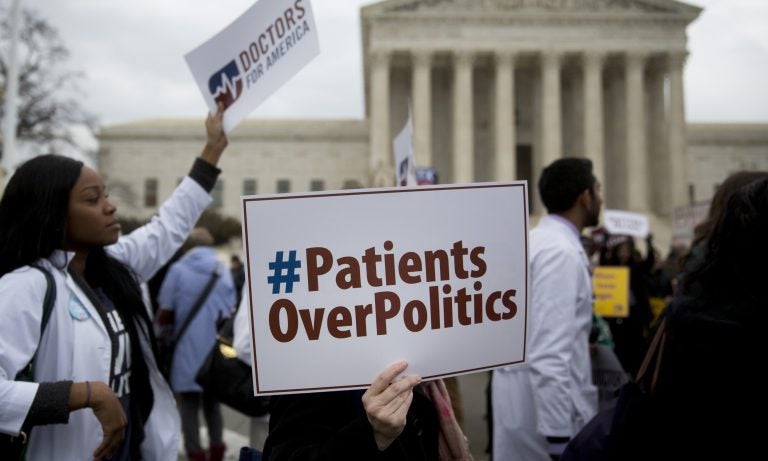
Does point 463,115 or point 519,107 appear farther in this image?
point 519,107

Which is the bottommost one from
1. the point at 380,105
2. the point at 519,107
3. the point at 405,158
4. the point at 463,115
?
the point at 405,158

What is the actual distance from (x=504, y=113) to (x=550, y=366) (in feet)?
120

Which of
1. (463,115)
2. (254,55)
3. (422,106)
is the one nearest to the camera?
(254,55)

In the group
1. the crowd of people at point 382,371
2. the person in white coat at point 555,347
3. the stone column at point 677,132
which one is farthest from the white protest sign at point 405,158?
the stone column at point 677,132

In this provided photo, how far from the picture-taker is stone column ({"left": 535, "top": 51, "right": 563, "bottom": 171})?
125 feet

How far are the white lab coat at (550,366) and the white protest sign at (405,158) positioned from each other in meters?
1.66

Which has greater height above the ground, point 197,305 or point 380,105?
point 380,105

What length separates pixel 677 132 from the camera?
3875 centimetres

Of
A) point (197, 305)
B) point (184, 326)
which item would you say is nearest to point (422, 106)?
point (197, 305)

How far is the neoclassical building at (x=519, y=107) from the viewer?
38.3 metres

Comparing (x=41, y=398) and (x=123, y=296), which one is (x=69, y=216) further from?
(x=41, y=398)

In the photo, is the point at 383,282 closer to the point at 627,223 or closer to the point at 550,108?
the point at 627,223

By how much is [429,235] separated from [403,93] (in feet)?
137

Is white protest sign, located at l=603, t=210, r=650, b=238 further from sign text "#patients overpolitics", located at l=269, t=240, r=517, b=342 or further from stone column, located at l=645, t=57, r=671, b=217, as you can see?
stone column, located at l=645, t=57, r=671, b=217
